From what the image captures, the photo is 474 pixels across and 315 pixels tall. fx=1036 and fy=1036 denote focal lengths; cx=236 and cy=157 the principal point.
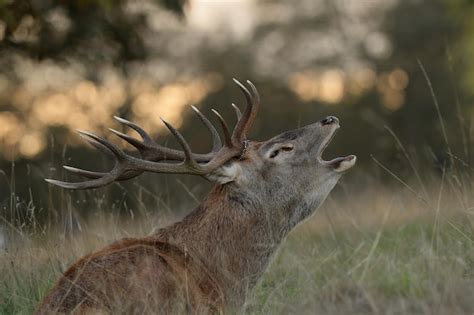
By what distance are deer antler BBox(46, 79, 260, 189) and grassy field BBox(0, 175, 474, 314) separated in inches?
28.7

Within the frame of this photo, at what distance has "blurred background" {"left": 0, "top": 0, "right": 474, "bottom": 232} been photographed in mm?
14320

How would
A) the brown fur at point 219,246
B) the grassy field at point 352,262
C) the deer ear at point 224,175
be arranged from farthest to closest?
the deer ear at point 224,175, the brown fur at point 219,246, the grassy field at point 352,262

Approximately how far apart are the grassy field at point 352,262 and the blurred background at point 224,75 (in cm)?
275

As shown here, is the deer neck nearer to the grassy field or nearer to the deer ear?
the deer ear

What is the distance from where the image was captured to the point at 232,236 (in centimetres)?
627

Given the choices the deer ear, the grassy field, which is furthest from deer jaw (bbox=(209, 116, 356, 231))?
the grassy field

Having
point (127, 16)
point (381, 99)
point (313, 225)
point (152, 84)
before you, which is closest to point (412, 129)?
point (381, 99)

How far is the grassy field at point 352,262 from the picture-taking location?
495 cm

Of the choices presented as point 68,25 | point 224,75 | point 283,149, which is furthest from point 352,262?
point 224,75

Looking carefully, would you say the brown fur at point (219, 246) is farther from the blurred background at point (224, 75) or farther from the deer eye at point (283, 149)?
the blurred background at point (224, 75)

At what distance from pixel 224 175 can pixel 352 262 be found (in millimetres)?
1016

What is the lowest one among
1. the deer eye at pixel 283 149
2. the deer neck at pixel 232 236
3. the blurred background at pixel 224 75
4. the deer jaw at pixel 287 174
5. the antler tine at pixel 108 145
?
the blurred background at pixel 224 75

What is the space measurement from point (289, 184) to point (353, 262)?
2.11ft

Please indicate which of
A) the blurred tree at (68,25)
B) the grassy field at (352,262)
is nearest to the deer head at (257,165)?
the grassy field at (352,262)
